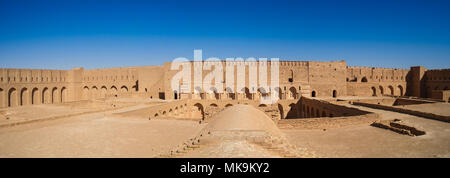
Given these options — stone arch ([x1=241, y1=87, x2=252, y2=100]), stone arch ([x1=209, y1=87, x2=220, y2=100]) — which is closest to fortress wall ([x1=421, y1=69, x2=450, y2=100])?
stone arch ([x1=241, y1=87, x2=252, y2=100])

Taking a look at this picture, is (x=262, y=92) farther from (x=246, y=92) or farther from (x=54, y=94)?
(x=54, y=94)

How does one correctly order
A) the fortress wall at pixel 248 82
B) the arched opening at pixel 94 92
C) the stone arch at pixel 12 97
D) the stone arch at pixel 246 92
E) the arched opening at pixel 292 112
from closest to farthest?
the arched opening at pixel 292 112, the stone arch at pixel 12 97, the fortress wall at pixel 248 82, the stone arch at pixel 246 92, the arched opening at pixel 94 92

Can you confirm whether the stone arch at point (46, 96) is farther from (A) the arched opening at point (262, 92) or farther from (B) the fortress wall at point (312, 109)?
(B) the fortress wall at point (312, 109)

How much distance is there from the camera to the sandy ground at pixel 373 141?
829cm

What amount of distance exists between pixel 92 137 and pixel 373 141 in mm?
11936

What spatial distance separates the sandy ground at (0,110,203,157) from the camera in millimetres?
8297

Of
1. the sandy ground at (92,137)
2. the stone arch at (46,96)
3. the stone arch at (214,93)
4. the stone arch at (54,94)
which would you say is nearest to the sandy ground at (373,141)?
the sandy ground at (92,137)

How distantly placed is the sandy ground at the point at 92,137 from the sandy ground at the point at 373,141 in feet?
19.0

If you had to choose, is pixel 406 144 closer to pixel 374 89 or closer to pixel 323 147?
pixel 323 147

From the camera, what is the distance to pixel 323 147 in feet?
31.2

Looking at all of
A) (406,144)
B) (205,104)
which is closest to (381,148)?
(406,144)

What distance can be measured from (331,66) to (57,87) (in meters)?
43.8

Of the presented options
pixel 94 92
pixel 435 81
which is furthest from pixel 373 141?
pixel 94 92

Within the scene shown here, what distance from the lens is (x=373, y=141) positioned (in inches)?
387
